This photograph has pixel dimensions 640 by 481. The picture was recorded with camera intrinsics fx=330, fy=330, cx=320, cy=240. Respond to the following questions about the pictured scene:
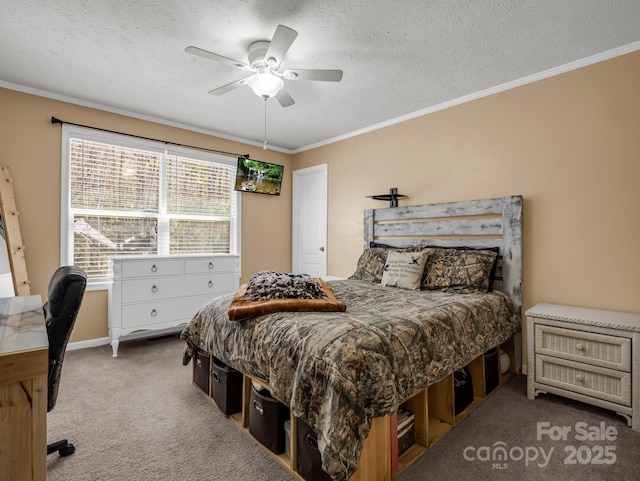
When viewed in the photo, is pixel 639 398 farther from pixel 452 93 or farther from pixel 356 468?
pixel 452 93

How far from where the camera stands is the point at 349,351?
1.37m

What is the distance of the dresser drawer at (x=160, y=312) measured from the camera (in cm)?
320

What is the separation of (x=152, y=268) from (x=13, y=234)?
1.14 meters

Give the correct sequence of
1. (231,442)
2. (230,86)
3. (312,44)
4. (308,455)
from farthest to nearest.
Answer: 1. (230,86)
2. (312,44)
3. (231,442)
4. (308,455)

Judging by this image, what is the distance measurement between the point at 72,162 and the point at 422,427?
3899mm

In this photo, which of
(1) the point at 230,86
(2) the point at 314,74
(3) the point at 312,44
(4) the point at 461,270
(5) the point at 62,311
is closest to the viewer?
(5) the point at 62,311

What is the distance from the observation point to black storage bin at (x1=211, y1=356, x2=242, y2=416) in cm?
208

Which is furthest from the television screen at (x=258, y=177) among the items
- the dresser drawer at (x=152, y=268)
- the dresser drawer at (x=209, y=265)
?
the dresser drawer at (x=152, y=268)

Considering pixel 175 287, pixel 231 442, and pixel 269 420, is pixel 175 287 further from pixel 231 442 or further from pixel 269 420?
pixel 269 420

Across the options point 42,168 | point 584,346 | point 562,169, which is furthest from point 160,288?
point 562,169

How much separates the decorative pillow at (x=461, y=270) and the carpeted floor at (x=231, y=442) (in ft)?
2.66

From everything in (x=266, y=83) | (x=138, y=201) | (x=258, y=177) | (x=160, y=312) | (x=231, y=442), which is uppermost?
(x=266, y=83)

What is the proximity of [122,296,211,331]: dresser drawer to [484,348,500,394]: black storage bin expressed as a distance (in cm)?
283

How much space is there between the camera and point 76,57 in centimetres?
254
